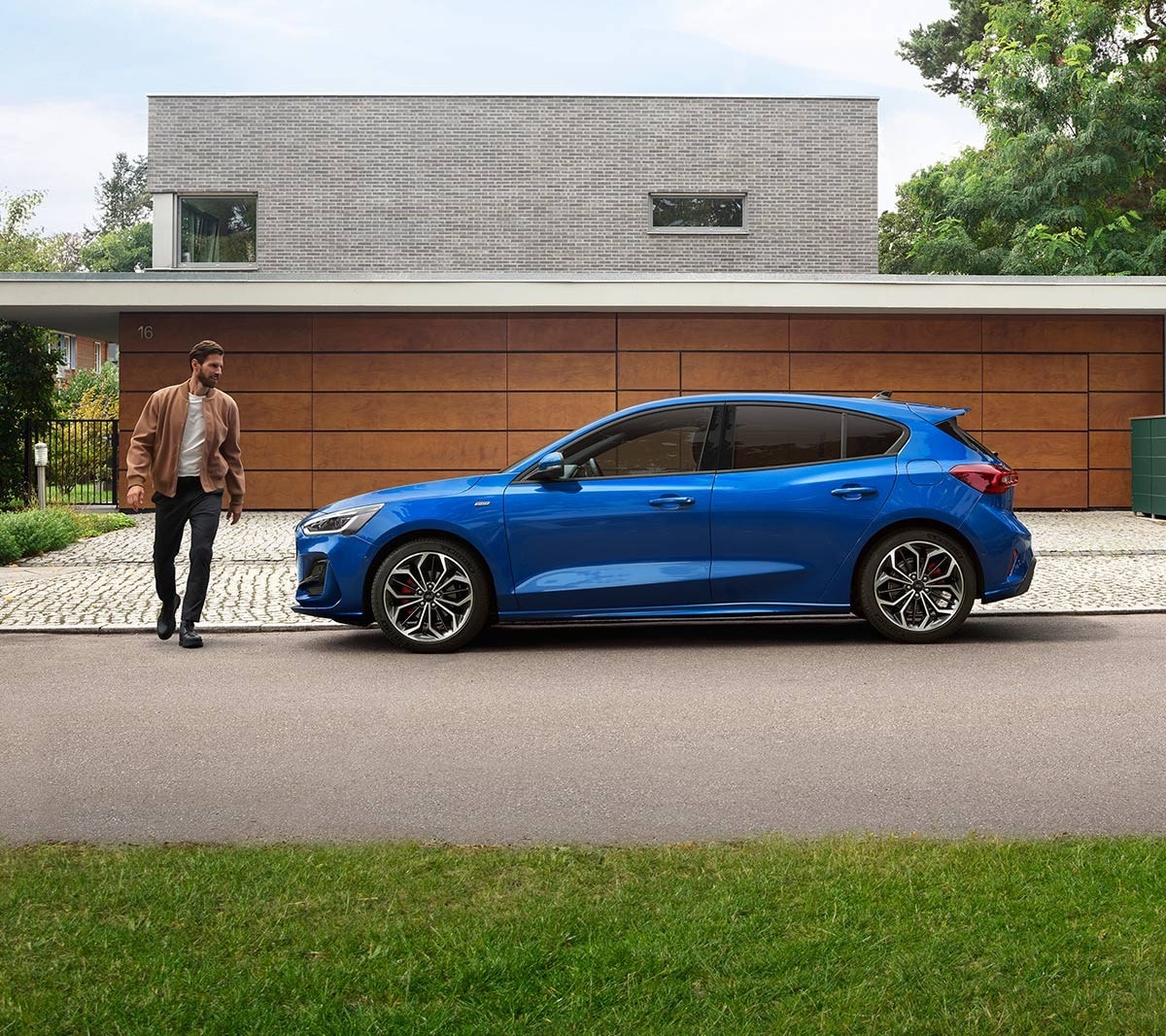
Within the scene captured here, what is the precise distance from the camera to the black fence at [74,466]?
23.4 meters

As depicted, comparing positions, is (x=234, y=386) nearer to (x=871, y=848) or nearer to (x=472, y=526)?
(x=472, y=526)

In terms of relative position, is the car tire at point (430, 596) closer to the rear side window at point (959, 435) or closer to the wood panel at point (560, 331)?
the rear side window at point (959, 435)

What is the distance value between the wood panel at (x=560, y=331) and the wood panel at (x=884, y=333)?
2804 millimetres

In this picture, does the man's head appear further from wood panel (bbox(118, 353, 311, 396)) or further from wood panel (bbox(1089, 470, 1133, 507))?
wood panel (bbox(1089, 470, 1133, 507))

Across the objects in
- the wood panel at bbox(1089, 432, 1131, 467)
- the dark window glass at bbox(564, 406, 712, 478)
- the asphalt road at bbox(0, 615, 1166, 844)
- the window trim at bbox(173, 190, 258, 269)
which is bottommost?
the asphalt road at bbox(0, 615, 1166, 844)

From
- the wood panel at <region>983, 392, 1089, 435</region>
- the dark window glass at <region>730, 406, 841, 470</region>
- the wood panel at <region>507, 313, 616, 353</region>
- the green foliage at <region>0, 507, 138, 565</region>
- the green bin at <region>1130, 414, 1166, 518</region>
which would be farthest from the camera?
the wood panel at <region>983, 392, 1089, 435</region>

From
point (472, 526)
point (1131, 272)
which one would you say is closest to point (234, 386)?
point (472, 526)

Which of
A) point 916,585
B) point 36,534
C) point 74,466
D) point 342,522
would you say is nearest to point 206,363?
point 342,522

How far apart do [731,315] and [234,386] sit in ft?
24.9

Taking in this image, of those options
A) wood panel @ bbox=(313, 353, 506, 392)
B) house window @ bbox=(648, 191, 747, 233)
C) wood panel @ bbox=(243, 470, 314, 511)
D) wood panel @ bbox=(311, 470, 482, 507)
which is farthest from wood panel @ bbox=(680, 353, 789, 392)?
wood panel @ bbox=(243, 470, 314, 511)

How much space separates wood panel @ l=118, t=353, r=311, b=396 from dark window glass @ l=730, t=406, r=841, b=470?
13.9 metres

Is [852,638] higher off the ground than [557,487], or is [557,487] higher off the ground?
[557,487]

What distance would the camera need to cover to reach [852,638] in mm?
9609

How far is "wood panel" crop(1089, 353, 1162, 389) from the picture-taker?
22.1 meters
